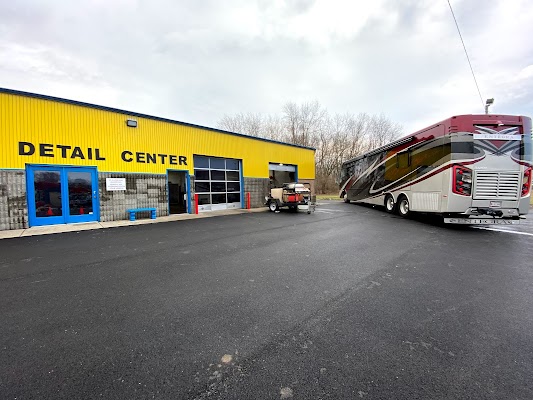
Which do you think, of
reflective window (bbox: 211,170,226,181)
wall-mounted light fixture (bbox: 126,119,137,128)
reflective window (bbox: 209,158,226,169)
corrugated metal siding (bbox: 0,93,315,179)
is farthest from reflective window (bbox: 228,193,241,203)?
wall-mounted light fixture (bbox: 126,119,137,128)

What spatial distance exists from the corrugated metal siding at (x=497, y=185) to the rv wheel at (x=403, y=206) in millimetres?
3198

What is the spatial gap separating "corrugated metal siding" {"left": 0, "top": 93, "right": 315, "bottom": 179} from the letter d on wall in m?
0.12

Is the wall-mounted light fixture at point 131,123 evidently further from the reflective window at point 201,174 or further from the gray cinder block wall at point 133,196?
the reflective window at point 201,174

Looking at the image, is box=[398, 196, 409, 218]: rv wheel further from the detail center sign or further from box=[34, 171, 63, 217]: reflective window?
box=[34, 171, 63, 217]: reflective window

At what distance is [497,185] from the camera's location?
300 inches

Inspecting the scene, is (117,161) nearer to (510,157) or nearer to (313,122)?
(510,157)

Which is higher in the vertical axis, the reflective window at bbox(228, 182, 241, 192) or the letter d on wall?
the letter d on wall

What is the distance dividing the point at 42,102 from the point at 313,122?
1361 inches

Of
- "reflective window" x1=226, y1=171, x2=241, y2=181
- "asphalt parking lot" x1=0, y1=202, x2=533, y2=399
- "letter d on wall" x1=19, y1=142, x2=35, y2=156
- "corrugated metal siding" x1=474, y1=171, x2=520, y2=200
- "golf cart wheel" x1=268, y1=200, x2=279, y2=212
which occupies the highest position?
"letter d on wall" x1=19, y1=142, x2=35, y2=156

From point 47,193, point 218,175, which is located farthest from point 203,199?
point 47,193

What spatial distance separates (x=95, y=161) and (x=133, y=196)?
2.17m

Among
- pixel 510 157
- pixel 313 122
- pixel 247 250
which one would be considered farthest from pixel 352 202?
pixel 313 122

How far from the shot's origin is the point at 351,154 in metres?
39.8

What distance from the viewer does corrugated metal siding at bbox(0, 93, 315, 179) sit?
348 inches
